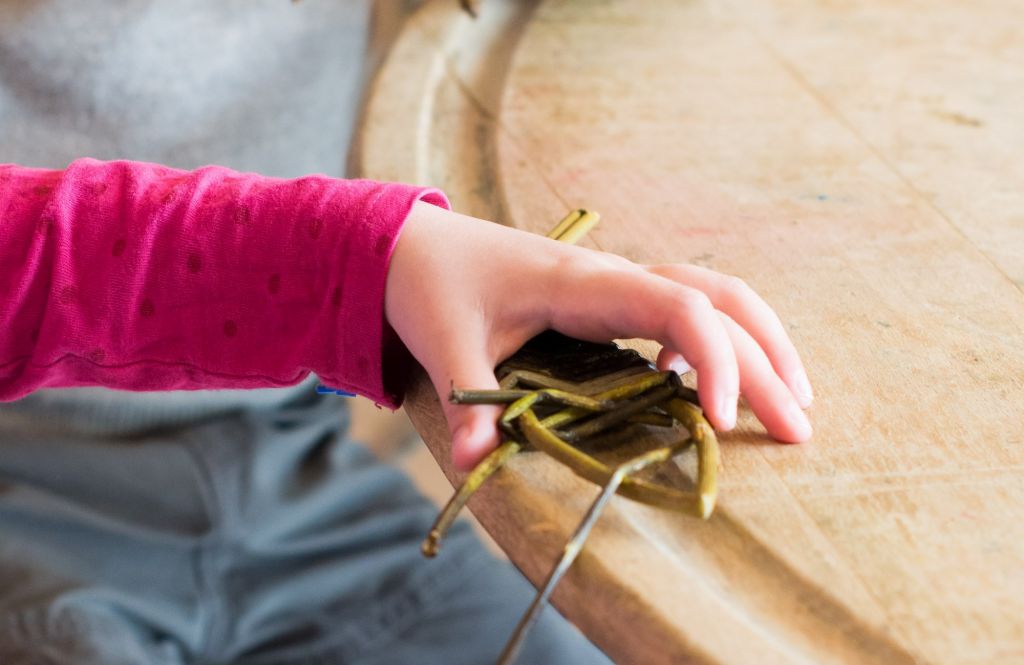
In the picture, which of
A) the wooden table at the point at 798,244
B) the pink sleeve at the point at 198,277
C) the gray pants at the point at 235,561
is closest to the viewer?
the wooden table at the point at 798,244

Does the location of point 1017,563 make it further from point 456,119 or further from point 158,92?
point 158,92

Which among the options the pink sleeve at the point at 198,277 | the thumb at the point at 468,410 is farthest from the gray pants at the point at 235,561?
the thumb at the point at 468,410

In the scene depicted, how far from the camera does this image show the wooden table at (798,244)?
0.37m

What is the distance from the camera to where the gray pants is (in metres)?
0.68

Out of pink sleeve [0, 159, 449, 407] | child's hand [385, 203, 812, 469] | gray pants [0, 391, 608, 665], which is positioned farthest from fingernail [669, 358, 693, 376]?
gray pants [0, 391, 608, 665]

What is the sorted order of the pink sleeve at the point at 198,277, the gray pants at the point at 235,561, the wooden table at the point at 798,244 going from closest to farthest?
the wooden table at the point at 798,244 → the pink sleeve at the point at 198,277 → the gray pants at the point at 235,561

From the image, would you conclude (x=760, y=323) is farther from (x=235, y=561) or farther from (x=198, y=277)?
(x=235, y=561)

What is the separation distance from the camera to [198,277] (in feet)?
1.64

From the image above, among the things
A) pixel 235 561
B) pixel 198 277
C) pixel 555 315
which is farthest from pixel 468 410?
pixel 235 561

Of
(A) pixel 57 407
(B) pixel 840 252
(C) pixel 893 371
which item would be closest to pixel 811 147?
(B) pixel 840 252

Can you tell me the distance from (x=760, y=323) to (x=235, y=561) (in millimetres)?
451

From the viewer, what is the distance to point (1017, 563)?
379mm

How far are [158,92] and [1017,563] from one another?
0.69 meters

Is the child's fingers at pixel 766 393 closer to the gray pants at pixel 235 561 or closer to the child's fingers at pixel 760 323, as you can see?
the child's fingers at pixel 760 323
